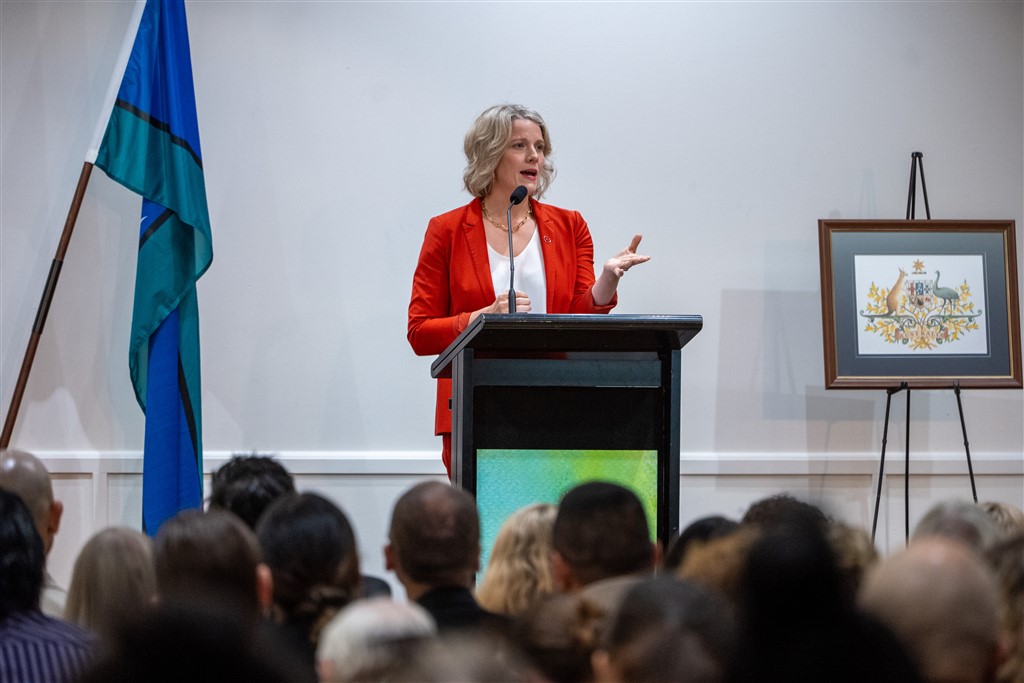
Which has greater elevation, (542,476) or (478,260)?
(478,260)

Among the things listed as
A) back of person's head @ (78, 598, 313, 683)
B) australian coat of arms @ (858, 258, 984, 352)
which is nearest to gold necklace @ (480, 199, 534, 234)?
australian coat of arms @ (858, 258, 984, 352)

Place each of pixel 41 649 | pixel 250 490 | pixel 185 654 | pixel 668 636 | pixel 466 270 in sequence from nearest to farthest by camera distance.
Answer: pixel 185 654
pixel 668 636
pixel 41 649
pixel 250 490
pixel 466 270

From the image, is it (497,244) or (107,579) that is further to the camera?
(497,244)

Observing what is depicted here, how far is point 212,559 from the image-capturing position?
5.86 feet

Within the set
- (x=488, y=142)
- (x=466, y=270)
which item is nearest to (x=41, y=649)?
(x=466, y=270)

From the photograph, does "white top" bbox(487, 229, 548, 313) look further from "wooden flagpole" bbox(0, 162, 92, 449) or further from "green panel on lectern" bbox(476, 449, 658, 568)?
"wooden flagpole" bbox(0, 162, 92, 449)

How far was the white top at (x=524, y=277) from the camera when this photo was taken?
3.72 metres

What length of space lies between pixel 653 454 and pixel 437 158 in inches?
86.5

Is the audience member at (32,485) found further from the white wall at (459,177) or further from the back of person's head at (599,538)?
the white wall at (459,177)

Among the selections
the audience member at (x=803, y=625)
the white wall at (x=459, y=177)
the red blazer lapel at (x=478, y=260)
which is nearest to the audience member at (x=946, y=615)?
the audience member at (x=803, y=625)

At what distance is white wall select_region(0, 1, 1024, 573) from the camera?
475cm

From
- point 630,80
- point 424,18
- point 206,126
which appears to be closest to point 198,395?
point 206,126

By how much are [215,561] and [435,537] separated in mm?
385

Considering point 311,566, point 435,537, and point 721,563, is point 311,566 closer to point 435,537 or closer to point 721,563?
point 435,537
